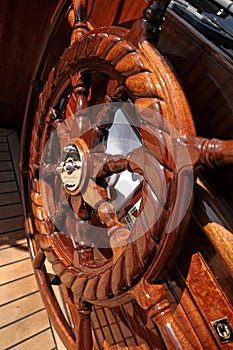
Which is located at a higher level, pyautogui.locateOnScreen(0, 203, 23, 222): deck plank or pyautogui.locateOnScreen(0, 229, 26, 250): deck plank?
pyautogui.locateOnScreen(0, 203, 23, 222): deck plank

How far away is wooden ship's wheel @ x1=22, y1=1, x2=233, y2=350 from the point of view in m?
0.58

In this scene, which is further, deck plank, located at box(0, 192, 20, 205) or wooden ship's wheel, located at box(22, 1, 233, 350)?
deck plank, located at box(0, 192, 20, 205)

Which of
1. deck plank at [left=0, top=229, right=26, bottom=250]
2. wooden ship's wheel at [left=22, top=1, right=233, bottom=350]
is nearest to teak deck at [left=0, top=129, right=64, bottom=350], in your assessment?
deck plank at [left=0, top=229, right=26, bottom=250]

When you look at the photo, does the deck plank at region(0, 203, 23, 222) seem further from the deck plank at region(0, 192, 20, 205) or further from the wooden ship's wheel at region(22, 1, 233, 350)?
the wooden ship's wheel at region(22, 1, 233, 350)

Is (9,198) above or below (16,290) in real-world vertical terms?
above

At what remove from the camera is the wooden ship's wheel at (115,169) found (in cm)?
58

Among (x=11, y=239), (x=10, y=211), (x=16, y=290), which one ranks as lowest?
(x=16, y=290)

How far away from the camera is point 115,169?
769 millimetres

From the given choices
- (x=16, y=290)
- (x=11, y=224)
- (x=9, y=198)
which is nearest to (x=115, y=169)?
(x=16, y=290)

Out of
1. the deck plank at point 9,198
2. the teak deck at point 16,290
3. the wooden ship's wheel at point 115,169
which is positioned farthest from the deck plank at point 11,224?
the wooden ship's wheel at point 115,169

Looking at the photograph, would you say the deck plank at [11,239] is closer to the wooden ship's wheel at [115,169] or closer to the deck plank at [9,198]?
the deck plank at [9,198]

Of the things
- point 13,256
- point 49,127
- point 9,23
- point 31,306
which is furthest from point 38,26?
point 31,306

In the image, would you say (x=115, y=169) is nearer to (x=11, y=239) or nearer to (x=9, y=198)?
(x=11, y=239)

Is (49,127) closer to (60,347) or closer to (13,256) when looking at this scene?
(13,256)
